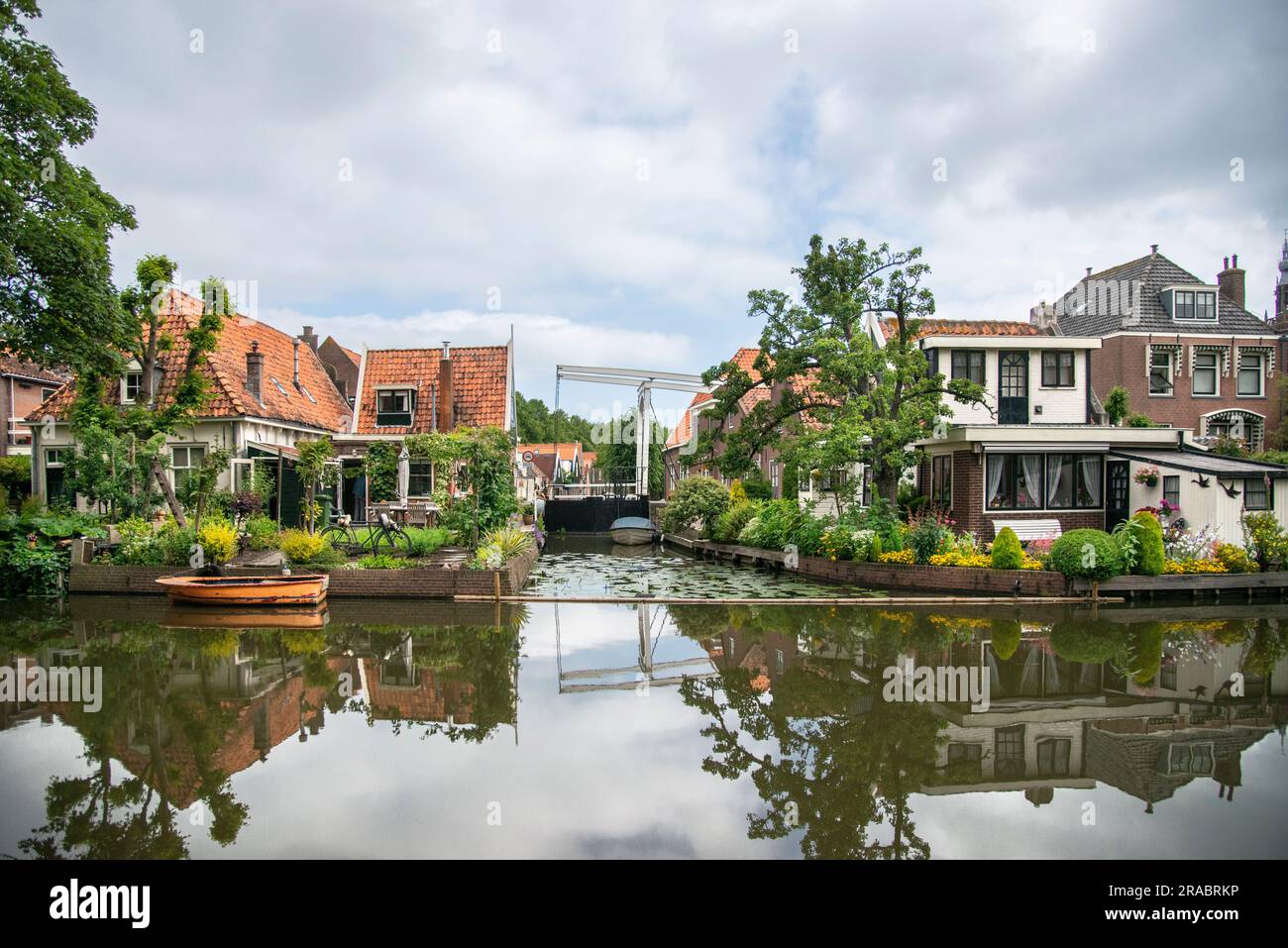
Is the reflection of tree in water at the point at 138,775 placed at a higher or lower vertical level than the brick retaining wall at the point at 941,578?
lower

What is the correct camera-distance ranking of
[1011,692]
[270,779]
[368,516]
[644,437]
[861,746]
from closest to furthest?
[270,779] → [861,746] → [1011,692] → [368,516] → [644,437]

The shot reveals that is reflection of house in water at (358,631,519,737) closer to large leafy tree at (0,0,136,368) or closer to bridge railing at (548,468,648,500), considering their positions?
large leafy tree at (0,0,136,368)

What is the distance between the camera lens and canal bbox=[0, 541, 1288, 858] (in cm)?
557

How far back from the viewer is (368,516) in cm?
2503

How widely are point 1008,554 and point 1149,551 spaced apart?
289 cm

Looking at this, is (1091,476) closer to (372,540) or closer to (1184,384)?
(1184,384)

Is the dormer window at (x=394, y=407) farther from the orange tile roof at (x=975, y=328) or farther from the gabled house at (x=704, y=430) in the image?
the orange tile roof at (x=975, y=328)

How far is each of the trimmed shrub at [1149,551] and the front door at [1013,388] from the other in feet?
24.0

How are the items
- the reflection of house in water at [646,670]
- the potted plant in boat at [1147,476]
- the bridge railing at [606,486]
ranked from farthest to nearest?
the bridge railing at [606,486], the potted plant in boat at [1147,476], the reflection of house in water at [646,670]

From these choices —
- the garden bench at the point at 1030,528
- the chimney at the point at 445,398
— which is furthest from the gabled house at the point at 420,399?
the garden bench at the point at 1030,528

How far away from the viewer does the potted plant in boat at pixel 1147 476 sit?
63.7ft
